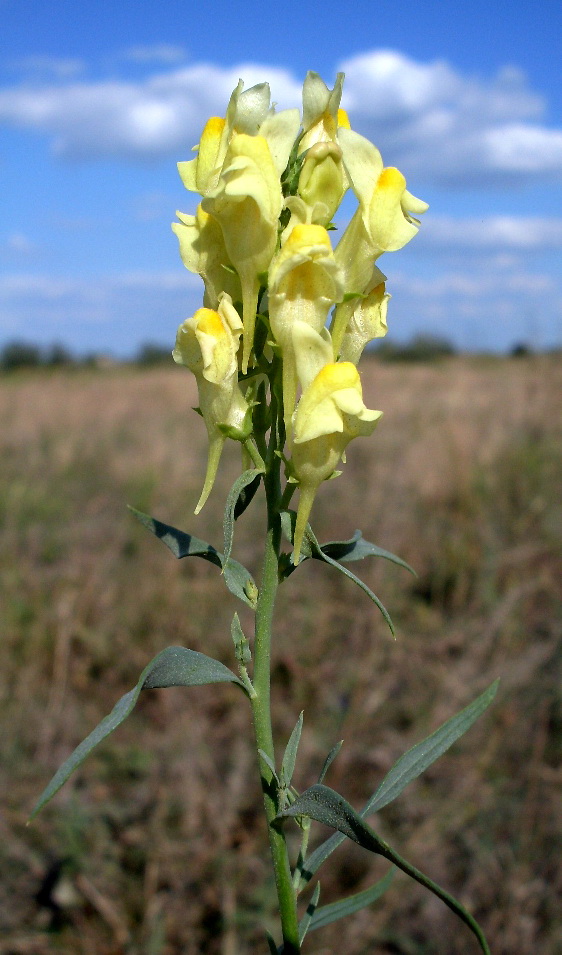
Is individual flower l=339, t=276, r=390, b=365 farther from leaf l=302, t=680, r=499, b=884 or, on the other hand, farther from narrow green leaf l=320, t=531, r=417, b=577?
leaf l=302, t=680, r=499, b=884

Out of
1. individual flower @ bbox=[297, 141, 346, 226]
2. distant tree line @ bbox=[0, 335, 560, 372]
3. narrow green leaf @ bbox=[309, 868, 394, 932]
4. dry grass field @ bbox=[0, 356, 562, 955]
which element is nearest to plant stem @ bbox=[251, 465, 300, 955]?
narrow green leaf @ bbox=[309, 868, 394, 932]

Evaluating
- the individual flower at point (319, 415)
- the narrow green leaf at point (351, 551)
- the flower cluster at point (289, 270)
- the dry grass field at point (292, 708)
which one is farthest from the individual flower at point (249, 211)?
the dry grass field at point (292, 708)

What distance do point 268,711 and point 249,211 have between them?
73 centimetres

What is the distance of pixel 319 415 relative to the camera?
3.46ft

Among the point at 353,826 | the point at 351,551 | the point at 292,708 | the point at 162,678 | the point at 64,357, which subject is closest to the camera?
the point at 353,826

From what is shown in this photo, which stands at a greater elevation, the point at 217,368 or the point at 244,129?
the point at 244,129

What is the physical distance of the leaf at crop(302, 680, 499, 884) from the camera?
1.16 m

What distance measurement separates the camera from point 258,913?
8.75 feet

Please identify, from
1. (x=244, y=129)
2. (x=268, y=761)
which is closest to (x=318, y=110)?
(x=244, y=129)

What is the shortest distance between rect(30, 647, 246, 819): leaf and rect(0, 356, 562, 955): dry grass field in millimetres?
2014

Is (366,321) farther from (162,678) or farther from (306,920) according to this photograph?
(306,920)

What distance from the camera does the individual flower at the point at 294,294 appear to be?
1.06 meters

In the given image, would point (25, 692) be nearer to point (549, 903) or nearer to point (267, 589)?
point (549, 903)

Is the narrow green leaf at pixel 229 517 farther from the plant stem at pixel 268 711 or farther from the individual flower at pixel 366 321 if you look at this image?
the individual flower at pixel 366 321
